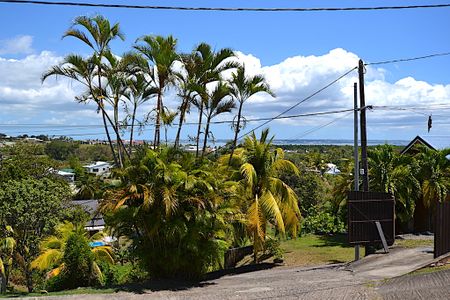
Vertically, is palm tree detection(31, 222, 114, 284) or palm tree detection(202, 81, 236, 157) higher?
palm tree detection(202, 81, 236, 157)

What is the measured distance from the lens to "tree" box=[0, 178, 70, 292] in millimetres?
19844

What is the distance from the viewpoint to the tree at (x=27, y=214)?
19844mm

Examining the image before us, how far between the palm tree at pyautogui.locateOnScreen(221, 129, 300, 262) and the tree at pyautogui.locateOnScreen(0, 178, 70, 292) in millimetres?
7903

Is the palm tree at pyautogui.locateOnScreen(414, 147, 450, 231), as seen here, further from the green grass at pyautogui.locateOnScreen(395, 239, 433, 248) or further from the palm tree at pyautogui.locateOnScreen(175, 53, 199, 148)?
the palm tree at pyautogui.locateOnScreen(175, 53, 199, 148)

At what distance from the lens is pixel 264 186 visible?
61.4ft

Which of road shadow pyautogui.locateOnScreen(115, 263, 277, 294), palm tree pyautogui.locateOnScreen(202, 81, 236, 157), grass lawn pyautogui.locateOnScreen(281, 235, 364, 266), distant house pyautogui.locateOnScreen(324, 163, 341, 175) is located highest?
palm tree pyautogui.locateOnScreen(202, 81, 236, 157)

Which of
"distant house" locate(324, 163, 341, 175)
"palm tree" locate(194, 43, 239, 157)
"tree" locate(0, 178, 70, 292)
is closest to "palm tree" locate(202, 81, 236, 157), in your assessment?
"palm tree" locate(194, 43, 239, 157)

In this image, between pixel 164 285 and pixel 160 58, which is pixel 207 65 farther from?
pixel 164 285

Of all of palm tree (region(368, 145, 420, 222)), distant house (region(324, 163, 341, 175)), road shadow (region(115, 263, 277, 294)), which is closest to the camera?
road shadow (region(115, 263, 277, 294))

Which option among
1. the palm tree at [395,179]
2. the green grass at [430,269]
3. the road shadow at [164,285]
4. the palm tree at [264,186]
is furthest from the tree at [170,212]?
the palm tree at [395,179]

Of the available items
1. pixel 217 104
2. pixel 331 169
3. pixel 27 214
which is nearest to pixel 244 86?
pixel 217 104

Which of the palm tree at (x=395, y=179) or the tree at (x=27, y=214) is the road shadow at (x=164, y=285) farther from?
the palm tree at (x=395, y=179)

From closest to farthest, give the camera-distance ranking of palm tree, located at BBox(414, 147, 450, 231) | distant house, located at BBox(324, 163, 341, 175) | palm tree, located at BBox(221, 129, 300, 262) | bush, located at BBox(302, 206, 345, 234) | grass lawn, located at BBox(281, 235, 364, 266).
A: 1. palm tree, located at BBox(221, 129, 300, 262)
2. grass lawn, located at BBox(281, 235, 364, 266)
3. palm tree, located at BBox(414, 147, 450, 231)
4. bush, located at BBox(302, 206, 345, 234)
5. distant house, located at BBox(324, 163, 341, 175)

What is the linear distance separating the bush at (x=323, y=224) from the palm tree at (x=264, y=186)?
890cm
